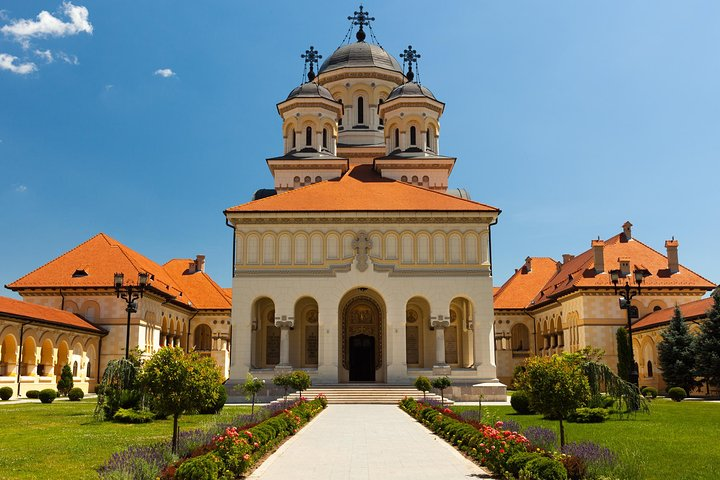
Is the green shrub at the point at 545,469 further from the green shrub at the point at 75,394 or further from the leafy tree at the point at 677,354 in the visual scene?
the green shrub at the point at 75,394

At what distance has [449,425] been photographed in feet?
57.3

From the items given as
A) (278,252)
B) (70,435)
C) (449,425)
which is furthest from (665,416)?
(278,252)

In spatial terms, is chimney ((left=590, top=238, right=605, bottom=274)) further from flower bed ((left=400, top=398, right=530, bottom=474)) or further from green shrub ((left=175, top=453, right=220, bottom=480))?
green shrub ((left=175, top=453, right=220, bottom=480))

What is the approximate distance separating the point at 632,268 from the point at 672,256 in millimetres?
2921

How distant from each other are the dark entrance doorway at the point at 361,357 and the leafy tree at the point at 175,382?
2645 cm

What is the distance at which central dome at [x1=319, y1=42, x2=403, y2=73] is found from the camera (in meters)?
53.7

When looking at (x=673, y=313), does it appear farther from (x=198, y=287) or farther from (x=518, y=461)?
(x=198, y=287)

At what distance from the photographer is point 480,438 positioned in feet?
45.8

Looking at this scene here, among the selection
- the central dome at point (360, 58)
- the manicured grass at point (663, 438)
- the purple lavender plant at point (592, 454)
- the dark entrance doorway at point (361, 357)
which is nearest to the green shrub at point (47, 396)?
the dark entrance doorway at point (361, 357)

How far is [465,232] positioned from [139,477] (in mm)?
29455

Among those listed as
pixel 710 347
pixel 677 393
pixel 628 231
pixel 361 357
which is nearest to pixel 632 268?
pixel 628 231

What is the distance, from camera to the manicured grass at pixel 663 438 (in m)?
12.0

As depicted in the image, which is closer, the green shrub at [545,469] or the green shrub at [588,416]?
the green shrub at [545,469]

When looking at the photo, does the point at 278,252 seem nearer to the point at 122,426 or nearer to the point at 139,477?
the point at 122,426
